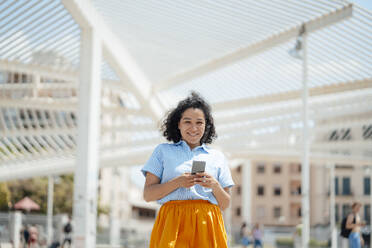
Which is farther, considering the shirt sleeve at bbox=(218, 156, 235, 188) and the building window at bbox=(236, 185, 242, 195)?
the building window at bbox=(236, 185, 242, 195)

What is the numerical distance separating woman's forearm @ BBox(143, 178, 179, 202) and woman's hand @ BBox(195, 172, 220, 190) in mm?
118

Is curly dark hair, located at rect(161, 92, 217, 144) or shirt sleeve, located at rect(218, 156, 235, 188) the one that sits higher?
curly dark hair, located at rect(161, 92, 217, 144)

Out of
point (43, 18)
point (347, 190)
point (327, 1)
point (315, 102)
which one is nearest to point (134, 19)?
point (43, 18)

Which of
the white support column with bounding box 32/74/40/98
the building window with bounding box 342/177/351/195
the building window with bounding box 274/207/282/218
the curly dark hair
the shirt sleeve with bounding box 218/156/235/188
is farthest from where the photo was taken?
the building window with bounding box 274/207/282/218

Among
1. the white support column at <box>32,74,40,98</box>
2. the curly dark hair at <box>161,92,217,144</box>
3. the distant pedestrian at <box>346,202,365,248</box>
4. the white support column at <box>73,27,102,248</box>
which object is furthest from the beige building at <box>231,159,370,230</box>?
the curly dark hair at <box>161,92,217,144</box>

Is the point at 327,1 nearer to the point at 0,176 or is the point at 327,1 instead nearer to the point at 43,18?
the point at 43,18

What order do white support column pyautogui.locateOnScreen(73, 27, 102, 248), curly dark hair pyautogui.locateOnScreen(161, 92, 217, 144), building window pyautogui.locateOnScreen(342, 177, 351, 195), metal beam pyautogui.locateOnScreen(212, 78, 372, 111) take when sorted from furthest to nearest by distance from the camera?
1. building window pyautogui.locateOnScreen(342, 177, 351, 195)
2. metal beam pyautogui.locateOnScreen(212, 78, 372, 111)
3. white support column pyautogui.locateOnScreen(73, 27, 102, 248)
4. curly dark hair pyautogui.locateOnScreen(161, 92, 217, 144)

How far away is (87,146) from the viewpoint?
14.2 m

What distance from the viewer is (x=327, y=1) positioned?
46.2 feet

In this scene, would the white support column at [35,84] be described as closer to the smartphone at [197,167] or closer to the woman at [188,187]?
the woman at [188,187]

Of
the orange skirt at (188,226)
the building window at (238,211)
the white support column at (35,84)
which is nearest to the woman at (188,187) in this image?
the orange skirt at (188,226)

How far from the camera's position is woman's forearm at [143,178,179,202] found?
299 centimetres

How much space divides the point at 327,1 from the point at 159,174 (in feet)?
39.2

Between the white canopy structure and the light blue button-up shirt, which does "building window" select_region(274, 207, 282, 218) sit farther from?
the light blue button-up shirt
